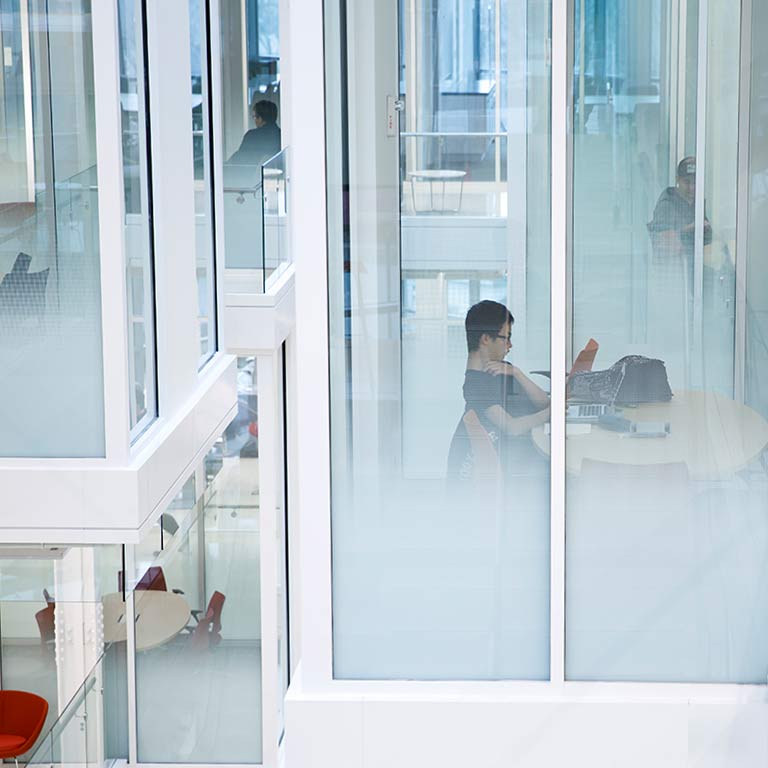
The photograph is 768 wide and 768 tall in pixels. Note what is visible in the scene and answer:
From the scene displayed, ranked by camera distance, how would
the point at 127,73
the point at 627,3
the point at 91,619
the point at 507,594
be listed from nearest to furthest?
the point at 627,3
the point at 507,594
the point at 127,73
the point at 91,619

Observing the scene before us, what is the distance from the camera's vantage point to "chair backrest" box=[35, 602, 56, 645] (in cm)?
920

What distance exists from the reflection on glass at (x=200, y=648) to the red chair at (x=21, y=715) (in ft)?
3.79

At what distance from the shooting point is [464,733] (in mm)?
4906

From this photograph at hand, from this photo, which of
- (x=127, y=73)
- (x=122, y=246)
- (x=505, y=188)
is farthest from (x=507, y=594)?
(x=127, y=73)

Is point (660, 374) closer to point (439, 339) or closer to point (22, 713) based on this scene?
point (439, 339)

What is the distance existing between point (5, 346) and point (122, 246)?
2.07 feet

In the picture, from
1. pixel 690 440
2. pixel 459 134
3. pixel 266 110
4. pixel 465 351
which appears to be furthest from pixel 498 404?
pixel 266 110

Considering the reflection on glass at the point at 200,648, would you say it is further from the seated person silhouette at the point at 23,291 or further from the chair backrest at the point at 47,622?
the seated person silhouette at the point at 23,291

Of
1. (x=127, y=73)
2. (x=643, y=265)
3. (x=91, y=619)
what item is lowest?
(x=91, y=619)

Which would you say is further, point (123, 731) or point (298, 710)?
point (123, 731)

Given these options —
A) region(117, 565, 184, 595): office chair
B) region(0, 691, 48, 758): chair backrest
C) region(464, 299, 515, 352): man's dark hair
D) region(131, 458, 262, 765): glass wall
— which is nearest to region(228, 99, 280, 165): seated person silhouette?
region(131, 458, 262, 765): glass wall

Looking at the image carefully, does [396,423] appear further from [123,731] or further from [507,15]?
[123,731]

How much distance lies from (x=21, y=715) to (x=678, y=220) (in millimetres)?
5682

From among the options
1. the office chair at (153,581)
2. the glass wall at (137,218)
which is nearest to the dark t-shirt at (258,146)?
the glass wall at (137,218)
